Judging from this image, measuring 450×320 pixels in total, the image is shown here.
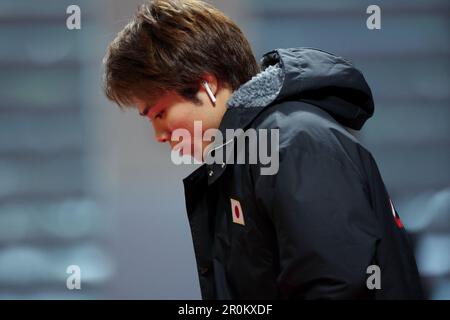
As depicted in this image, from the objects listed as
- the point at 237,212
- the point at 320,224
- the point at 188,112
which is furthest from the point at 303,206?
the point at 188,112

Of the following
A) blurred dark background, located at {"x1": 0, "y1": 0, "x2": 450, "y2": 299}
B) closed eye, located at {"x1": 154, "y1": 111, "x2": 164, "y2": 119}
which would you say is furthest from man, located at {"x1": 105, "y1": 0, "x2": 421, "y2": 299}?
blurred dark background, located at {"x1": 0, "y1": 0, "x2": 450, "y2": 299}

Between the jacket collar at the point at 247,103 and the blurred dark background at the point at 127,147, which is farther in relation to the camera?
the blurred dark background at the point at 127,147

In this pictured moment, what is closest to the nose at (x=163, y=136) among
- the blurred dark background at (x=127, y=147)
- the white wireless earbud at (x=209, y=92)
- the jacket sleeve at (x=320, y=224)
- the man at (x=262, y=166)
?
the man at (x=262, y=166)

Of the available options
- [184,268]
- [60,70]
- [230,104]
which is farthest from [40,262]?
[230,104]

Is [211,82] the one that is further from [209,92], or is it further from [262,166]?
[262,166]

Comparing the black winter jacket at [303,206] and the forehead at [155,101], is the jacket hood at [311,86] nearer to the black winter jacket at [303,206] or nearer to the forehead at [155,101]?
the black winter jacket at [303,206]

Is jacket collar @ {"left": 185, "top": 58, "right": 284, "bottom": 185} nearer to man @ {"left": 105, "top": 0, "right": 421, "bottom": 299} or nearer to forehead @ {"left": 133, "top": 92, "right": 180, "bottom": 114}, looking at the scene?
man @ {"left": 105, "top": 0, "right": 421, "bottom": 299}

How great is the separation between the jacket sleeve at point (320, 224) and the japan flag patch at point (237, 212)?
3.1 inches

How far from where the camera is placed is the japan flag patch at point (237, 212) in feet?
3.67

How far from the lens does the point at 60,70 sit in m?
2.58

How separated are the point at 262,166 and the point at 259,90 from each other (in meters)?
0.16

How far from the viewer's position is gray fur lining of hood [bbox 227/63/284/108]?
1.15m
